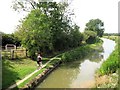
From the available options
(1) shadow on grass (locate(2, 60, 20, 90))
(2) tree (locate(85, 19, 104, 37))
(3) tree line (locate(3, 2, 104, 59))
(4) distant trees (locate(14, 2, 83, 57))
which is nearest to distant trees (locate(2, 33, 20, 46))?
(3) tree line (locate(3, 2, 104, 59))

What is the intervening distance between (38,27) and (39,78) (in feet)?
31.8

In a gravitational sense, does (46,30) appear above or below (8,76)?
above

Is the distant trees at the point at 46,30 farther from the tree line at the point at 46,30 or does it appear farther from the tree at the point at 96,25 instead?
the tree at the point at 96,25

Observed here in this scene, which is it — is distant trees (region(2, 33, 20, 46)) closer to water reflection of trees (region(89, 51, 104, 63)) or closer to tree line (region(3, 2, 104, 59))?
tree line (region(3, 2, 104, 59))

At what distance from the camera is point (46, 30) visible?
102 ft

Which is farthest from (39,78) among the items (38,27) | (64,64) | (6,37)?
(6,37)

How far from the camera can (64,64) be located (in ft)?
109

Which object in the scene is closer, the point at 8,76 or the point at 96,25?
the point at 8,76

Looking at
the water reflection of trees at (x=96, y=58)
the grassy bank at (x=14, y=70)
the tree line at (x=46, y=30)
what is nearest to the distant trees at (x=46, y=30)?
the tree line at (x=46, y=30)

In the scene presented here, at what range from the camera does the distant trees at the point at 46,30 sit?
98.6 feet

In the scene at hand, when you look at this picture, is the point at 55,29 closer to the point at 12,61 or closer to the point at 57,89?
the point at 12,61

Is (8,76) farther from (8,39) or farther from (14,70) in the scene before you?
(8,39)

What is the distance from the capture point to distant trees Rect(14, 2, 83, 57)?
30.1m

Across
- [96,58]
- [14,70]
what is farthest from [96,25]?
[14,70]
